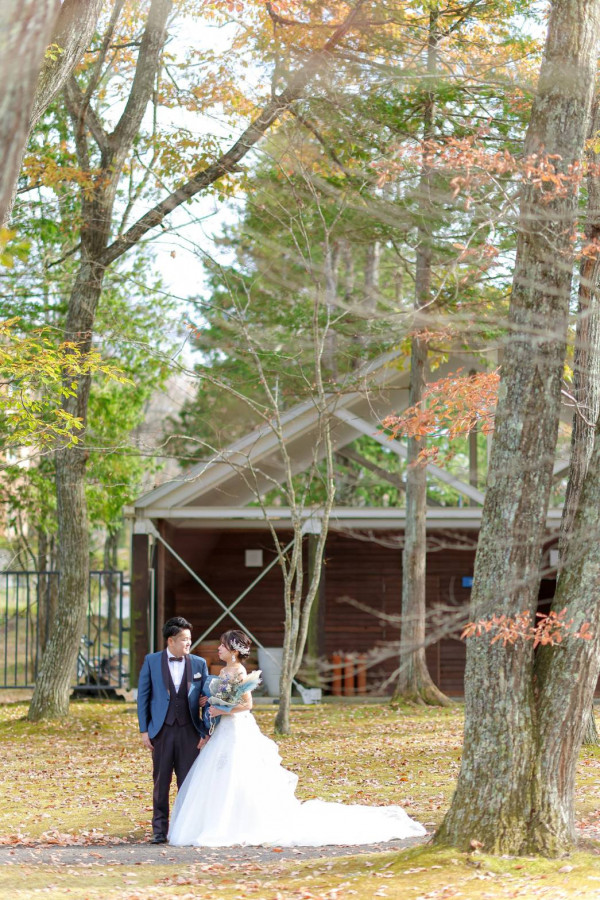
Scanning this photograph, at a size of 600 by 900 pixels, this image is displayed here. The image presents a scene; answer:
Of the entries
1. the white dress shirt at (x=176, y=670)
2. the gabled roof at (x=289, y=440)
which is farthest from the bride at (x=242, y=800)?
the gabled roof at (x=289, y=440)

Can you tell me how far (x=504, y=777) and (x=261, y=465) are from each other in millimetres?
13224

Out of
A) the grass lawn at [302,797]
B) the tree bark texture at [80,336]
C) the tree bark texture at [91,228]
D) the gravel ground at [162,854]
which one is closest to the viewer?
the grass lawn at [302,797]

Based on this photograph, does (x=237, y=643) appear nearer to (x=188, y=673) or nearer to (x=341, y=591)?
(x=188, y=673)

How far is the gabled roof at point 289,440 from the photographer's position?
16.9m

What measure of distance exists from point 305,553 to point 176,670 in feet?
41.9

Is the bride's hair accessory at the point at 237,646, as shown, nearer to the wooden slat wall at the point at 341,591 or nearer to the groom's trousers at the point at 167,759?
the groom's trousers at the point at 167,759

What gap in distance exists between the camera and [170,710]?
27.1 ft

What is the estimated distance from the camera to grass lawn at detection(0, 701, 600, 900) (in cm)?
622

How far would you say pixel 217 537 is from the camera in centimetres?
2223

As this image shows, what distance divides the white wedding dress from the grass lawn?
576 mm

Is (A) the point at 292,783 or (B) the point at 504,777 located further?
(A) the point at 292,783

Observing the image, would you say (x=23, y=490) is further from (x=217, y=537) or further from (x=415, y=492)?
(x=415, y=492)

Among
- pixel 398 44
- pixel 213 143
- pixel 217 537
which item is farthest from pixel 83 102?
pixel 217 537

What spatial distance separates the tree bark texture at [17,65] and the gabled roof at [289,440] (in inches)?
476
